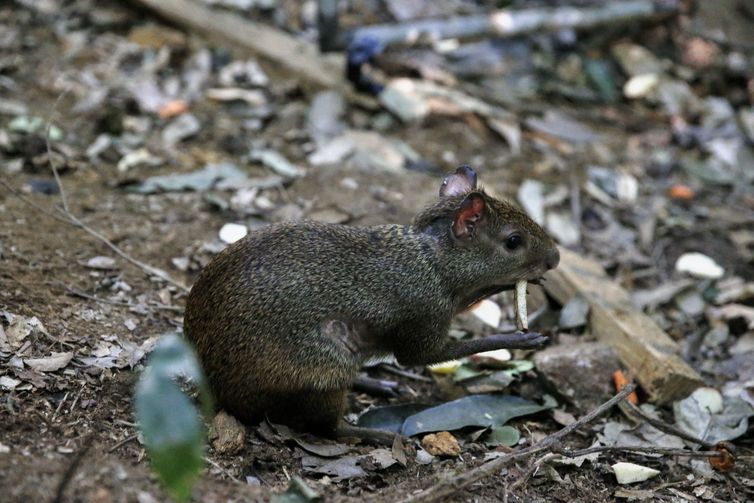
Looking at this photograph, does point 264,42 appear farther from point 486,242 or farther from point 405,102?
point 486,242

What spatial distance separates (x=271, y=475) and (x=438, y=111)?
16.4 ft

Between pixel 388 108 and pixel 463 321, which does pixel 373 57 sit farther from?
pixel 463 321

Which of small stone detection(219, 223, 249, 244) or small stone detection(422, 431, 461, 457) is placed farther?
small stone detection(219, 223, 249, 244)

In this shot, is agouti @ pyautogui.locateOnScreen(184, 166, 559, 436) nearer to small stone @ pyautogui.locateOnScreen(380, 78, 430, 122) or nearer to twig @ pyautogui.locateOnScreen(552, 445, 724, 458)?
twig @ pyautogui.locateOnScreen(552, 445, 724, 458)

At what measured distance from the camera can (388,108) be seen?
8.77m

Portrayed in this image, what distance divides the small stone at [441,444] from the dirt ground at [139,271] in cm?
10

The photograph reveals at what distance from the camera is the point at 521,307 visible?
5.41 metres

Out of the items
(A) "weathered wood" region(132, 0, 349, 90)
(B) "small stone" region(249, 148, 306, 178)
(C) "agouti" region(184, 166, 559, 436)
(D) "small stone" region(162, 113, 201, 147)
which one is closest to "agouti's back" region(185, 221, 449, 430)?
(C) "agouti" region(184, 166, 559, 436)

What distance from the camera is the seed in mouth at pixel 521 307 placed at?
5.35 metres

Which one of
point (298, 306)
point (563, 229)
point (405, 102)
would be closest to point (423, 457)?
point (298, 306)

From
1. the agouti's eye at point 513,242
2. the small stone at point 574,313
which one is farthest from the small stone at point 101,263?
the small stone at point 574,313

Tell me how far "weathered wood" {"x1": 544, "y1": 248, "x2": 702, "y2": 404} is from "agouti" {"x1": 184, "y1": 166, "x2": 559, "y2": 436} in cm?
98

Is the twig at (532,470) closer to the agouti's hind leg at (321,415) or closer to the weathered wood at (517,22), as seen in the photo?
the agouti's hind leg at (321,415)

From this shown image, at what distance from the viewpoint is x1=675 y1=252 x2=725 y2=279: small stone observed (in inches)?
298
